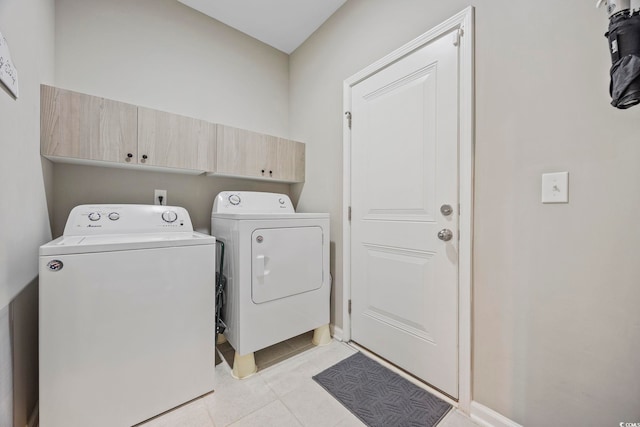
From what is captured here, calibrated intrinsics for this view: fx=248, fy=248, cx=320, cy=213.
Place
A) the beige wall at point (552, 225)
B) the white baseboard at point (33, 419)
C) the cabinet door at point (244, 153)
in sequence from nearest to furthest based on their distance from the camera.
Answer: the beige wall at point (552, 225) → the white baseboard at point (33, 419) → the cabinet door at point (244, 153)

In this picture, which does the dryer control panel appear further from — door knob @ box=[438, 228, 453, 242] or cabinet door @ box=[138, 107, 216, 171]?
door knob @ box=[438, 228, 453, 242]

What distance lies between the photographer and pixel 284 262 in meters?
1.71

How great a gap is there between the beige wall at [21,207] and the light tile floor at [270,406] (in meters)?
0.59

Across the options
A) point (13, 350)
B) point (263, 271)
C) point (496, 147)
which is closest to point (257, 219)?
point (263, 271)

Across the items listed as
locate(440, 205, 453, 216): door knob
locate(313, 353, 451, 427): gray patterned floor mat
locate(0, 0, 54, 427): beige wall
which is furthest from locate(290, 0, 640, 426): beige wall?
locate(0, 0, 54, 427): beige wall

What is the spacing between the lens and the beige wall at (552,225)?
0.88m

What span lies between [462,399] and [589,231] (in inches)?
39.1

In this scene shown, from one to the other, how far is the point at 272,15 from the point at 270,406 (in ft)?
9.33

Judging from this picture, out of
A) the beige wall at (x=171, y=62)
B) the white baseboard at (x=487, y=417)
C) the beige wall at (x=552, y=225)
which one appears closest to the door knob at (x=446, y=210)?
the beige wall at (x=552, y=225)

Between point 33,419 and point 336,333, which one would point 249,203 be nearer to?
point 336,333

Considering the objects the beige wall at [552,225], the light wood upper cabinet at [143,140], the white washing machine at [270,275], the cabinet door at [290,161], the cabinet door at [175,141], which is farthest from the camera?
the cabinet door at [290,161]

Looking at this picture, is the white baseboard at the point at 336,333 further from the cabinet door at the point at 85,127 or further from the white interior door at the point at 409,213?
the cabinet door at the point at 85,127

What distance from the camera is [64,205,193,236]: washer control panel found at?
1.48m

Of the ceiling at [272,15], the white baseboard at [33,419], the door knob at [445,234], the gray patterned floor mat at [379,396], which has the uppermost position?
the ceiling at [272,15]
